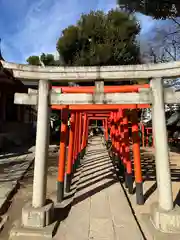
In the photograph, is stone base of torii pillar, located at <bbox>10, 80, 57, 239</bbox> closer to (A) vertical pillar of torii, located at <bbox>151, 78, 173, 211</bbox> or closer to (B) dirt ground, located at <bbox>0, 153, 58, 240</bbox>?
(B) dirt ground, located at <bbox>0, 153, 58, 240</bbox>

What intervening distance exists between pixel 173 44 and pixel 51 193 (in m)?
12.5

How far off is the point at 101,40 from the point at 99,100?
14943mm

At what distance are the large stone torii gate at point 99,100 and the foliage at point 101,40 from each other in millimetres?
13133

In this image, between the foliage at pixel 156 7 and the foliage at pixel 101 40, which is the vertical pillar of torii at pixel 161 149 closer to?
the foliage at pixel 156 7

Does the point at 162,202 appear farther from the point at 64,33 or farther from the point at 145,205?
the point at 64,33

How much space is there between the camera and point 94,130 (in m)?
30.1

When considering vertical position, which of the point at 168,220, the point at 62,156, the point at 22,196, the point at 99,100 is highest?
the point at 99,100

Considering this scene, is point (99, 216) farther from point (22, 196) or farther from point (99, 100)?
point (22, 196)

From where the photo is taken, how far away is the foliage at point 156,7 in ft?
32.5

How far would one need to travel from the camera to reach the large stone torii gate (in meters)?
3.34

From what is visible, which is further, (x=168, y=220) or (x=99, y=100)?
(x=99, y=100)

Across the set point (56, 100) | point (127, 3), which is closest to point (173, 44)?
point (127, 3)

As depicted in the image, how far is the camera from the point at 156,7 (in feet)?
33.3

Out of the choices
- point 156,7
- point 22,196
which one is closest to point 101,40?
point 156,7
